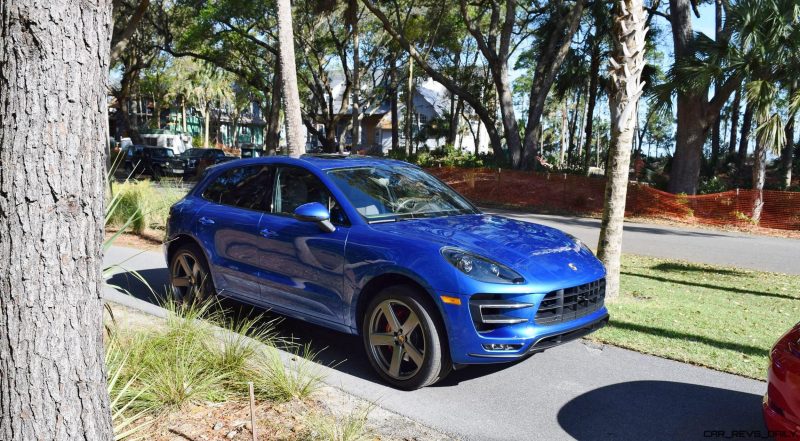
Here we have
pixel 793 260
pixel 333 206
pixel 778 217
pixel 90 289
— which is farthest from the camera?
pixel 778 217

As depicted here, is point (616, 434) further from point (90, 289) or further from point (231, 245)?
point (231, 245)

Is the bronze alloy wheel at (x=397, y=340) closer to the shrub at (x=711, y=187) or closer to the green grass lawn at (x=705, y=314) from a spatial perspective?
the green grass lawn at (x=705, y=314)

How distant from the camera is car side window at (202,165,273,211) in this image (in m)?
6.14

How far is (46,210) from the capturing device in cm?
252

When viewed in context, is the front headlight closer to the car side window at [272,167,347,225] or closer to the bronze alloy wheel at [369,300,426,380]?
the bronze alloy wheel at [369,300,426,380]

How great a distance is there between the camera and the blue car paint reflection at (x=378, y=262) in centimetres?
438

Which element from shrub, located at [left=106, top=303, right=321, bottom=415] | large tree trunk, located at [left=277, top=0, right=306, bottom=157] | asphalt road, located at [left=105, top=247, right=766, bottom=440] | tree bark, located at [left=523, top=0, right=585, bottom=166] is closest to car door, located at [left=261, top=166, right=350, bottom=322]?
asphalt road, located at [left=105, top=247, right=766, bottom=440]

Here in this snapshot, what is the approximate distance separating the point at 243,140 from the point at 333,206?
71.8m

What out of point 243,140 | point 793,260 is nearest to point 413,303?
point 793,260

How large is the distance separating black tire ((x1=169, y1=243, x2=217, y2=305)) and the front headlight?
9.48 feet

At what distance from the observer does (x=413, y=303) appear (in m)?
4.55

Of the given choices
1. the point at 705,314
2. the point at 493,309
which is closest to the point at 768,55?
the point at 705,314

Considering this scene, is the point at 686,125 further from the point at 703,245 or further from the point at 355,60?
the point at 355,60

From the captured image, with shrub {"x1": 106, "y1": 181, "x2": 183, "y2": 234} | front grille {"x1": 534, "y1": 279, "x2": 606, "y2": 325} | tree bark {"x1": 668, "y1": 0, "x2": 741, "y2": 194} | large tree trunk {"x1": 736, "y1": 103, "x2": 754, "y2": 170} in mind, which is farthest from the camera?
large tree trunk {"x1": 736, "y1": 103, "x2": 754, "y2": 170}
